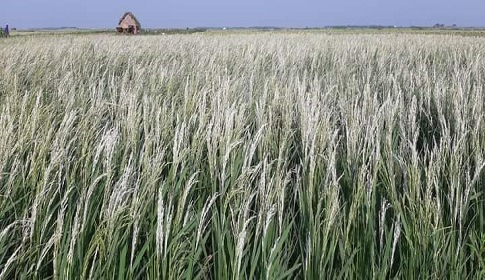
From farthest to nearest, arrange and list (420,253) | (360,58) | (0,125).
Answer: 1. (360,58)
2. (0,125)
3. (420,253)

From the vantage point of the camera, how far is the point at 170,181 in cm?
154

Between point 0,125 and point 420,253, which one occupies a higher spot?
point 0,125

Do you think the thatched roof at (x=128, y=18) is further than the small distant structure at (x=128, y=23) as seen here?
Yes

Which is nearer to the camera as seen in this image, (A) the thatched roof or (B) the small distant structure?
(B) the small distant structure

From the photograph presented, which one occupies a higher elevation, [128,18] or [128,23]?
[128,18]

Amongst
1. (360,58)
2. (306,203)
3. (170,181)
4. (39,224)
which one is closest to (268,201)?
(306,203)

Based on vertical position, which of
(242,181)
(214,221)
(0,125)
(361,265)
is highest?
(0,125)

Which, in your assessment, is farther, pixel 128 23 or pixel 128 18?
pixel 128 18

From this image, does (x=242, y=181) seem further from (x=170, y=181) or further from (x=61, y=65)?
(x=61, y=65)

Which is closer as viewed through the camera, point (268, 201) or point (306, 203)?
point (268, 201)

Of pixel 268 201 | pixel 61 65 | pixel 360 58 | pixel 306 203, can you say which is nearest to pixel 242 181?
pixel 268 201

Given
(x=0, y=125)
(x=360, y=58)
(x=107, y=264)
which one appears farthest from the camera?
(x=360, y=58)

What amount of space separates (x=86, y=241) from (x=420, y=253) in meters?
0.95

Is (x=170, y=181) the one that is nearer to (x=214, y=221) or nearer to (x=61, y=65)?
(x=214, y=221)
